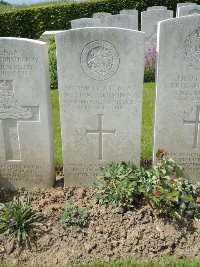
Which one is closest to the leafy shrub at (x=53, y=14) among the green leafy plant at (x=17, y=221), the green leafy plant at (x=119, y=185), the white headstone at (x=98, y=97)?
the white headstone at (x=98, y=97)

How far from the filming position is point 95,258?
393cm

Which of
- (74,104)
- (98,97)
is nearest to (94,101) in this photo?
(98,97)

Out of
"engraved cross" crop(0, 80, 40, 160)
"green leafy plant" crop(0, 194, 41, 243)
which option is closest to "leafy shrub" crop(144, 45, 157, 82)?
"engraved cross" crop(0, 80, 40, 160)

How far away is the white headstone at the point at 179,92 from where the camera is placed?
4258mm

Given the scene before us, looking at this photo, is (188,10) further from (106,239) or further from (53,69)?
(106,239)

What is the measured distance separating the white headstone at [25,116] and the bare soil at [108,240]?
88cm

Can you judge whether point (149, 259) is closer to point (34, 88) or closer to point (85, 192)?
point (85, 192)

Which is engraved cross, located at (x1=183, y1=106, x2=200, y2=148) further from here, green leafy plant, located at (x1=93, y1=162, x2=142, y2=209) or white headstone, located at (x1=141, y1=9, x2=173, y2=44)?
white headstone, located at (x1=141, y1=9, x2=173, y2=44)

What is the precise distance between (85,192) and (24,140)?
1.00m

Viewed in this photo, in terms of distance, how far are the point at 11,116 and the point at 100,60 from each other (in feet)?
4.18

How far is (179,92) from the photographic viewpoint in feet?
14.8

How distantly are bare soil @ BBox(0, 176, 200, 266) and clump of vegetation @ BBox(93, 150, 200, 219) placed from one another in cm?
12

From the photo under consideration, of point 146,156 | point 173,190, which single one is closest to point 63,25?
point 146,156

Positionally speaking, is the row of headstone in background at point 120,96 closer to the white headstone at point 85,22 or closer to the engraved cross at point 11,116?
the engraved cross at point 11,116
